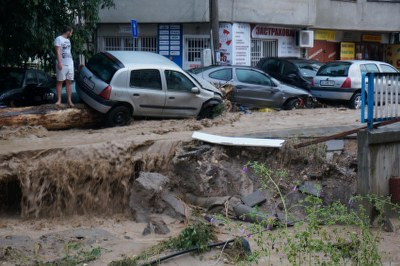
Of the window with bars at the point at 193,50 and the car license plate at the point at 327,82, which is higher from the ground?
the window with bars at the point at 193,50

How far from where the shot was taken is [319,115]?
49.3ft

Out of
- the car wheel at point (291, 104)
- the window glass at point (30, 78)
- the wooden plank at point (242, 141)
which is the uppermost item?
the window glass at point (30, 78)

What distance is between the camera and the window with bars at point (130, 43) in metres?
23.8

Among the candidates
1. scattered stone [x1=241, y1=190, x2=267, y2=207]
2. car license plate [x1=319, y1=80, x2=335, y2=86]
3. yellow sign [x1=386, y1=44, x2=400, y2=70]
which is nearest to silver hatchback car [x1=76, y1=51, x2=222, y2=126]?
scattered stone [x1=241, y1=190, x2=267, y2=207]

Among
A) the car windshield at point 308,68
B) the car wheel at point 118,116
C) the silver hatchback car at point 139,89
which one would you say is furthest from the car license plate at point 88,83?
the car windshield at point 308,68

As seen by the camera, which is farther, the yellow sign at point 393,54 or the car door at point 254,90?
the yellow sign at point 393,54

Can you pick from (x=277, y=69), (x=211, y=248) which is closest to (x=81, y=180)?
(x=211, y=248)

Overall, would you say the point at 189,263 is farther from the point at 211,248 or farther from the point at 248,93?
the point at 248,93

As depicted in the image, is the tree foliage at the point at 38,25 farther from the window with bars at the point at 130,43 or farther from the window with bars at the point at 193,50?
the window with bars at the point at 130,43

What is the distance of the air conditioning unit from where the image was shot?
25.2 m

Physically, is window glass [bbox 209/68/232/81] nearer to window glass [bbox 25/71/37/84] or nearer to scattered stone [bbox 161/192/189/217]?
window glass [bbox 25/71/37/84]

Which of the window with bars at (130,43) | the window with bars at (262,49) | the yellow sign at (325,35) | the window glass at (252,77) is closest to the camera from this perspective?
the window glass at (252,77)

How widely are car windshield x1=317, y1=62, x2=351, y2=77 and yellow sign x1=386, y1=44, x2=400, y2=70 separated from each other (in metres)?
13.5

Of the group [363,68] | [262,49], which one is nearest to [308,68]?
[363,68]
